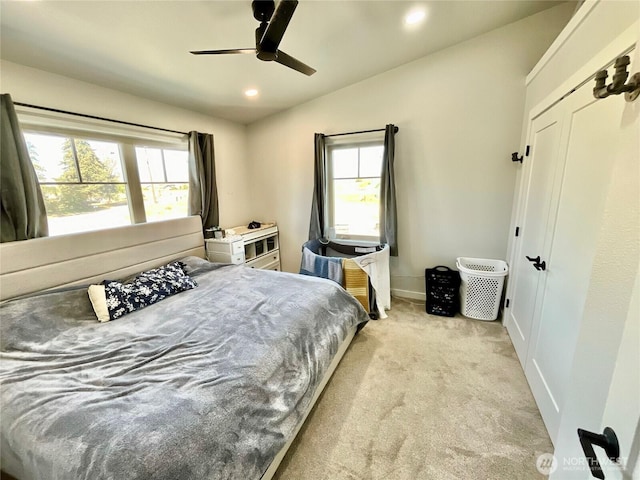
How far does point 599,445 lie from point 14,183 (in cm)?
310

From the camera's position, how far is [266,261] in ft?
12.9

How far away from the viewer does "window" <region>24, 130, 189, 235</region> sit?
2160 mm

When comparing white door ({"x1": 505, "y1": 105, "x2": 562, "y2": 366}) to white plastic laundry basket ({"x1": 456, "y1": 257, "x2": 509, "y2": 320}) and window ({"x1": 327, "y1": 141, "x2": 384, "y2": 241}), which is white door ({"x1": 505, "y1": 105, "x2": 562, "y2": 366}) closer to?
white plastic laundry basket ({"x1": 456, "y1": 257, "x2": 509, "y2": 320})

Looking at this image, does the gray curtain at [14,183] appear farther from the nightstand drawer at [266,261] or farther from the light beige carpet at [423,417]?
the light beige carpet at [423,417]

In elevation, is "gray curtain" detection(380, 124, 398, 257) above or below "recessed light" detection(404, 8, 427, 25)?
below

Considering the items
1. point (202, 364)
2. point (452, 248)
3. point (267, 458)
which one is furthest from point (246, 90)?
point (267, 458)

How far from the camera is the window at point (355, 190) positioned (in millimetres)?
3447

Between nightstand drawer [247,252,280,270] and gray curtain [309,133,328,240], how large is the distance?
778 mm

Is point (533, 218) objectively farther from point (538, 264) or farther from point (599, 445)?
point (599, 445)

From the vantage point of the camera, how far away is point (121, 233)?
2.42m

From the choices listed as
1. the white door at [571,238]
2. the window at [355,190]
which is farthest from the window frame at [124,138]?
the white door at [571,238]

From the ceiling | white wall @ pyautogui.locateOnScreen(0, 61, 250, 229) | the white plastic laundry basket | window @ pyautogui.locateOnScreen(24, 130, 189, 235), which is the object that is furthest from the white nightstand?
the white plastic laundry basket

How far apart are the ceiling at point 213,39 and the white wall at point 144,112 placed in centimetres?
8

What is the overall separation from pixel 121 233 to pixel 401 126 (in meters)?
3.17
